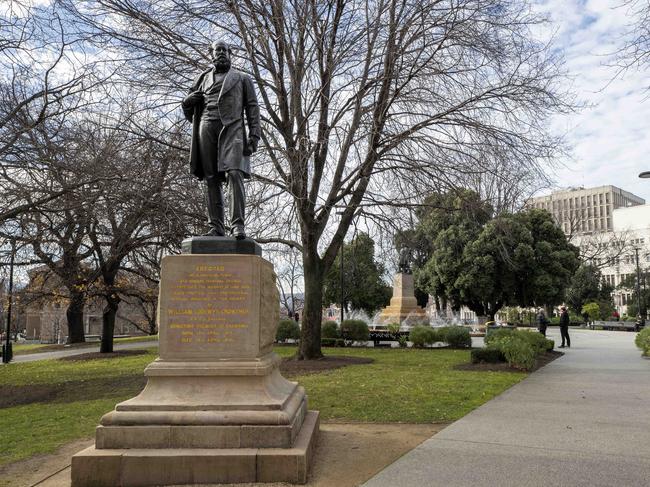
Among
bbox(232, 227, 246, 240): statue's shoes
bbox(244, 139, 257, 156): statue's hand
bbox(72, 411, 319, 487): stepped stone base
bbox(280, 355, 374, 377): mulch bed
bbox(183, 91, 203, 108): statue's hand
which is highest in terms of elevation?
bbox(183, 91, 203, 108): statue's hand

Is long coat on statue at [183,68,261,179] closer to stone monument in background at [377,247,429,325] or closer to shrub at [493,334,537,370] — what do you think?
shrub at [493,334,537,370]

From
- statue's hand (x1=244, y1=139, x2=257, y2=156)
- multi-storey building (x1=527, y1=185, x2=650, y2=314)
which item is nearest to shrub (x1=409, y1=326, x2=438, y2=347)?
statue's hand (x1=244, y1=139, x2=257, y2=156)

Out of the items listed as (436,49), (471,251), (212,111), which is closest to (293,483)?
(212,111)

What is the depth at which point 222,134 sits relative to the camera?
6445mm

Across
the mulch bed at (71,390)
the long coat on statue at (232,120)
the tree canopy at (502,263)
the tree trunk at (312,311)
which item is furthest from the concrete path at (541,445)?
the tree canopy at (502,263)

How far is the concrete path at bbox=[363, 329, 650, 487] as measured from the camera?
4.98 meters

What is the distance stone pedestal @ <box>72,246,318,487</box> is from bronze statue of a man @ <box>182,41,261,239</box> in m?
0.72

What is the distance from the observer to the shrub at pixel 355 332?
25.4 metres

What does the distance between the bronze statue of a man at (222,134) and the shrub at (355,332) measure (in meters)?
19.5

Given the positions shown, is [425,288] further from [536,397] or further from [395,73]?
[536,397]

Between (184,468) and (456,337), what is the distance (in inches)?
752

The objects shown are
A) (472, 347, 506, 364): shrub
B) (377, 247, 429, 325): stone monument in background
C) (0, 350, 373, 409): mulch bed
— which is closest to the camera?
(0, 350, 373, 409): mulch bed

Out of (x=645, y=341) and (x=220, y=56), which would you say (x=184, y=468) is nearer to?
(x=220, y=56)

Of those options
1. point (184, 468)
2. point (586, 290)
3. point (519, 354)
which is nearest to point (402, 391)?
point (519, 354)
